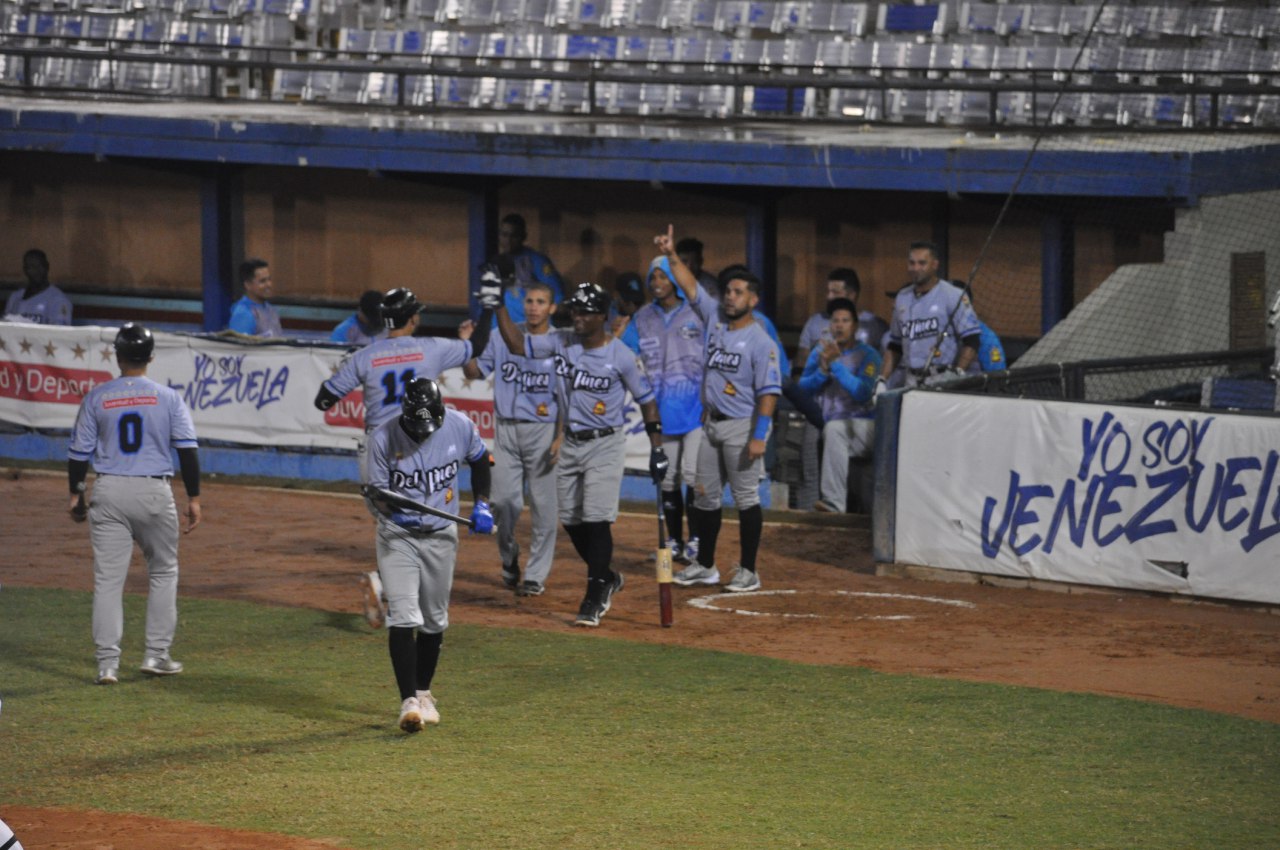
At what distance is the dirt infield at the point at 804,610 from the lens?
30.4ft

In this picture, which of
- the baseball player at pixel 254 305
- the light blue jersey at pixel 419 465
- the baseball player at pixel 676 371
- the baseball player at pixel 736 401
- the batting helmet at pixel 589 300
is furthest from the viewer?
the baseball player at pixel 254 305

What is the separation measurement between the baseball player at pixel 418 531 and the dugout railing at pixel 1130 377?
5202 millimetres

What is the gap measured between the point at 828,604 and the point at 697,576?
39.1 inches

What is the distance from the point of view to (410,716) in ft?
26.0

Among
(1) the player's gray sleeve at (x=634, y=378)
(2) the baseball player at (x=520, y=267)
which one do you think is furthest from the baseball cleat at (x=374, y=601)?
(2) the baseball player at (x=520, y=267)

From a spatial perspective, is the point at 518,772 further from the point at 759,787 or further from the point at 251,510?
the point at 251,510

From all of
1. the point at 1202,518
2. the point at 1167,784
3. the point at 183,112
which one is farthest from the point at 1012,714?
the point at 183,112

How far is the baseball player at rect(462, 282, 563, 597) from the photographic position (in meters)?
11.0

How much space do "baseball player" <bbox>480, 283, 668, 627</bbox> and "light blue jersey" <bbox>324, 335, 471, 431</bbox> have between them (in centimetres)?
104

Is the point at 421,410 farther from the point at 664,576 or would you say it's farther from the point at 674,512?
the point at 674,512

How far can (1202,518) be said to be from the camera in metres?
11.1

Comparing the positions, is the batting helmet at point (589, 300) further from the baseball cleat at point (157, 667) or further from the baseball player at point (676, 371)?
the baseball cleat at point (157, 667)

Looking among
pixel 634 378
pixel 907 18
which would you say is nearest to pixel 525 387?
pixel 634 378

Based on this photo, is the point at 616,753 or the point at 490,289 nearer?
the point at 616,753
